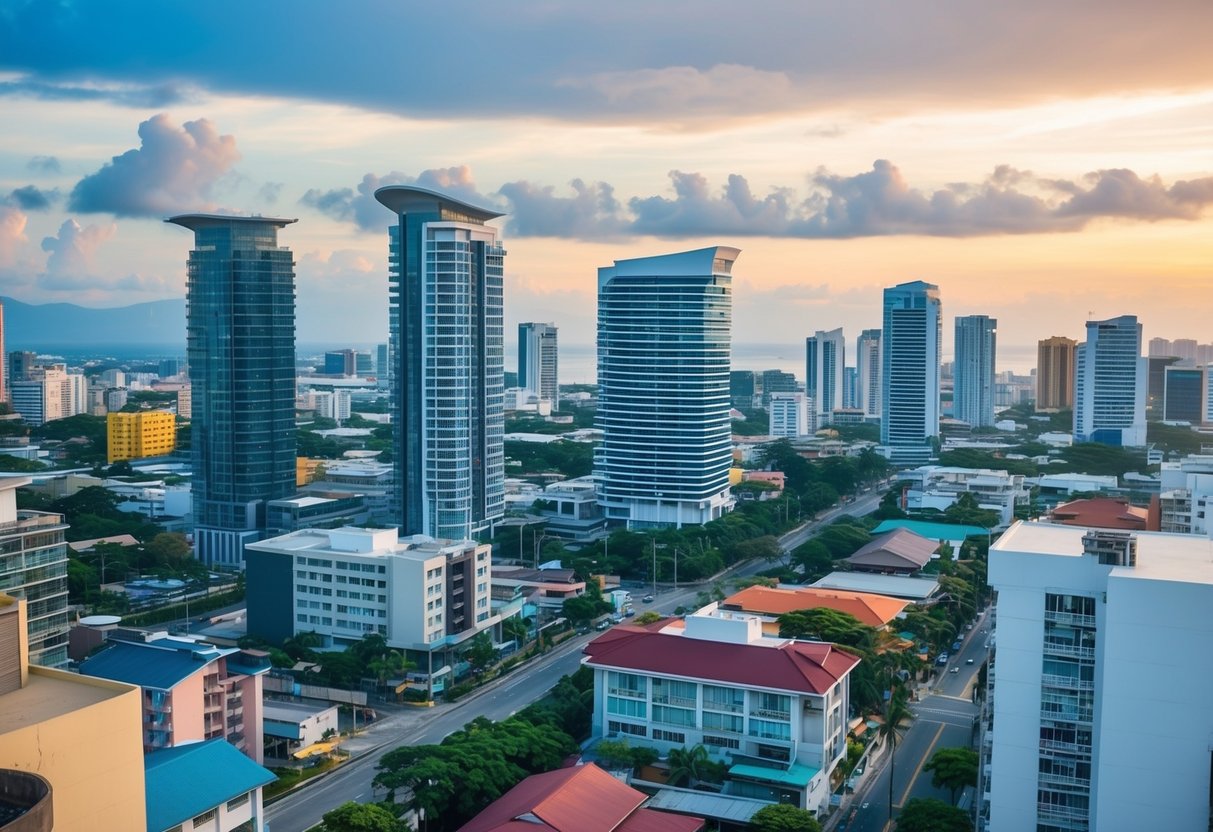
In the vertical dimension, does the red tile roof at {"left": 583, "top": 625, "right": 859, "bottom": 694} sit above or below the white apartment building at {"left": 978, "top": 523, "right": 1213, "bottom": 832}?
below

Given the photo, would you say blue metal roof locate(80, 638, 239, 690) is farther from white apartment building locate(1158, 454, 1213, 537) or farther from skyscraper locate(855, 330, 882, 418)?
skyscraper locate(855, 330, 882, 418)

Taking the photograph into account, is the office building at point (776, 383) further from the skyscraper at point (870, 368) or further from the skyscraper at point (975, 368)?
the skyscraper at point (975, 368)

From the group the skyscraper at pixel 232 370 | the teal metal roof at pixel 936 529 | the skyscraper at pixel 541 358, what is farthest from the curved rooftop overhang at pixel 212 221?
the skyscraper at pixel 541 358

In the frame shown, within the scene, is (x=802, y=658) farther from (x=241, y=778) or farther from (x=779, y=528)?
(x=779, y=528)

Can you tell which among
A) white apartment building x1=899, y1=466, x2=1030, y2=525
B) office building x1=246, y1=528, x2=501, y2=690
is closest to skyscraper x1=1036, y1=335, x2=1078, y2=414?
white apartment building x1=899, y1=466, x2=1030, y2=525

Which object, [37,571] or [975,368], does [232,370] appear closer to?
[37,571]

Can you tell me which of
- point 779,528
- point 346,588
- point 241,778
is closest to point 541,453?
point 779,528
